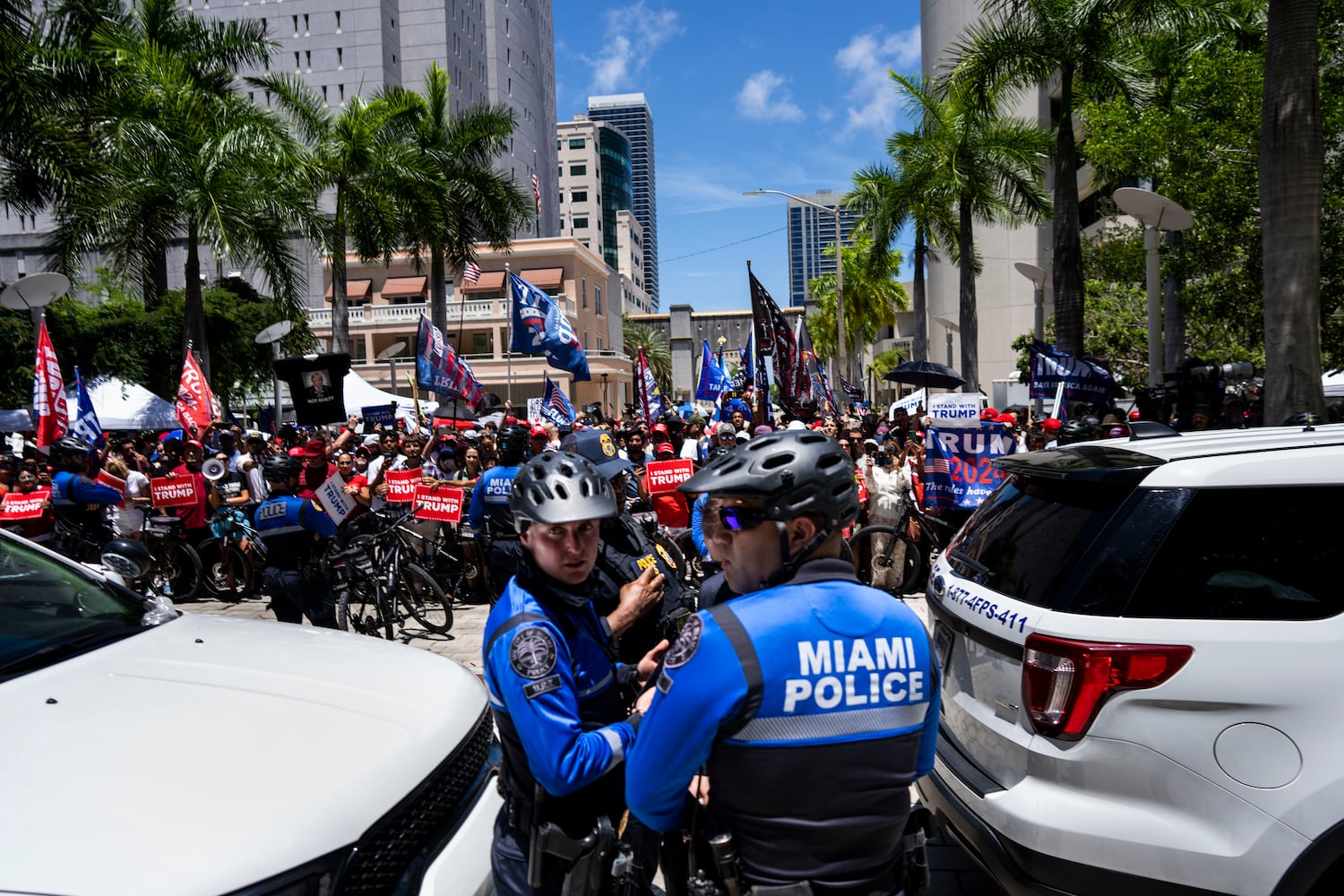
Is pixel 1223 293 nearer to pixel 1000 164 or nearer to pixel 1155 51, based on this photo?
pixel 1155 51

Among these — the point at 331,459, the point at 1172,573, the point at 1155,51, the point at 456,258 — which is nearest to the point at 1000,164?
the point at 1155,51

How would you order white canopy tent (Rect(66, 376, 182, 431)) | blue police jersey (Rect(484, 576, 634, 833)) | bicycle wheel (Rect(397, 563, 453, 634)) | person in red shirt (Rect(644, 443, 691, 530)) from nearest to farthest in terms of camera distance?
1. blue police jersey (Rect(484, 576, 634, 833))
2. bicycle wheel (Rect(397, 563, 453, 634))
3. person in red shirt (Rect(644, 443, 691, 530))
4. white canopy tent (Rect(66, 376, 182, 431))

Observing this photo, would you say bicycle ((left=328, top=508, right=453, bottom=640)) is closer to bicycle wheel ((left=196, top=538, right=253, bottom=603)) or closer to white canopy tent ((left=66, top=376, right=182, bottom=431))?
bicycle wheel ((left=196, top=538, right=253, bottom=603))

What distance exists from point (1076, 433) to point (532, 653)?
335 inches

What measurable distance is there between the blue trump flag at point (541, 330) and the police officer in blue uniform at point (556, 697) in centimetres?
1377

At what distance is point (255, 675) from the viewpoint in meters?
3.03

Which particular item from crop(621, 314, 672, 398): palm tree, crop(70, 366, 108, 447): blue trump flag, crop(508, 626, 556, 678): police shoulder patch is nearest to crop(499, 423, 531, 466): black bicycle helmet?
crop(508, 626, 556, 678): police shoulder patch

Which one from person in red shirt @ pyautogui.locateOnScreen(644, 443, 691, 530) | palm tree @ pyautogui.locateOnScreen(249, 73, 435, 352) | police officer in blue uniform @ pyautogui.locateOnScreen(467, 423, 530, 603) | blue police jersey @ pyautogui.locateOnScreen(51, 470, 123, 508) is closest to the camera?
police officer in blue uniform @ pyautogui.locateOnScreen(467, 423, 530, 603)

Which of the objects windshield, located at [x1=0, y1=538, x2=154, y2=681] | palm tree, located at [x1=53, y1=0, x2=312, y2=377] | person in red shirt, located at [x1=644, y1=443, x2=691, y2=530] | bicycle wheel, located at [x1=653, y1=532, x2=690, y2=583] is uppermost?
palm tree, located at [x1=53, y1=0, x2=312, y2=377]

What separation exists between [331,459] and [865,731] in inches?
392

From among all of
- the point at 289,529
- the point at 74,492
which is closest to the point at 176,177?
the point at 74,492

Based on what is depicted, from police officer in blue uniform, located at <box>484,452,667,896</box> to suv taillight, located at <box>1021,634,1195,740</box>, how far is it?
1.29 m

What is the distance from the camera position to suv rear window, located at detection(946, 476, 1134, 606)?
3.01m

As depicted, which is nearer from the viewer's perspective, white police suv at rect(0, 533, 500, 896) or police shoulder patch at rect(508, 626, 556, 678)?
white police suv at rect(0, 533, 500, 896)
